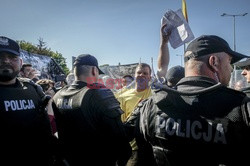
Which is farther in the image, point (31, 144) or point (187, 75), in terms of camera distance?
point (31, 144)

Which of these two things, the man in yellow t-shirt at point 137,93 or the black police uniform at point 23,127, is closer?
the black police uniform at point 23,127

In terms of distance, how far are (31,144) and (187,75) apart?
2100 millimetres

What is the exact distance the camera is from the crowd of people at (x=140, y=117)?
1.47m

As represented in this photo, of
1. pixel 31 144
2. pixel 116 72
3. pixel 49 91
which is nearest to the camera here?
pixel 31 144

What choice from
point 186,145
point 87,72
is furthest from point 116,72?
point 186,145

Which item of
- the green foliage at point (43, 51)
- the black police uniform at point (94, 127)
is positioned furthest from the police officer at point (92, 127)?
the green foliage at point (43, 51)

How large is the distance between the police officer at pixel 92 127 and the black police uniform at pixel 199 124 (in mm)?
713

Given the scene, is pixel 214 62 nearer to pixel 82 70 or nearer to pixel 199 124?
pixel 199 124

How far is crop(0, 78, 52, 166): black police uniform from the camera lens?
234 centimetres

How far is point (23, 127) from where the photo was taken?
8.12ft

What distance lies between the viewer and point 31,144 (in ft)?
8.28

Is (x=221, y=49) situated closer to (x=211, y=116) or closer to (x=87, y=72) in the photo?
(x=211, y=116)

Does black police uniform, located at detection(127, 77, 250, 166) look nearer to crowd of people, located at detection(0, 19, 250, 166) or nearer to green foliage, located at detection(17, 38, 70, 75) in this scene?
crowd of people, located at detection(0, 19, 250, 166)

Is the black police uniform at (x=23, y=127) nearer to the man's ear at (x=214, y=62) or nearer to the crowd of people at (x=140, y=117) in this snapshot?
the crowd of people at (x=140, y=117)
